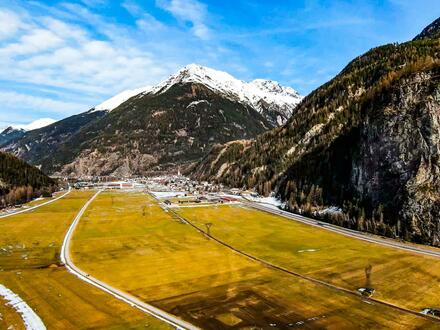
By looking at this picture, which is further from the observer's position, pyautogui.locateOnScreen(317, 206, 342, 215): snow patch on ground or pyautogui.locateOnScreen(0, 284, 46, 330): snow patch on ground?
pyautogui.locateOnScreen(317, 206, 342, 215): snow patch on ground

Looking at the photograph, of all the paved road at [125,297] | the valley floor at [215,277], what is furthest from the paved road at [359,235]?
the paved road at [125,297]

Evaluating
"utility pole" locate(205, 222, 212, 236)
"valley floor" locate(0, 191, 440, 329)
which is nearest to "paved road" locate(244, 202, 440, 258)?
"valley floor" locate(0, 191, 440, 329)

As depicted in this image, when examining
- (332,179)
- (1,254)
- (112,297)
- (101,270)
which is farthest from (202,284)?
(332,179)

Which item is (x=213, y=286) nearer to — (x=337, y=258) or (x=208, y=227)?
(x=337, y=258)

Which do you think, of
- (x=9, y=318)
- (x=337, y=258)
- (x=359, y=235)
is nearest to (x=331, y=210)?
(x=359, y=235)

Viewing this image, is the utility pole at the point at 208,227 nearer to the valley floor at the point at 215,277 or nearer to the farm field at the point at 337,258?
the valley floor at the point at 215,277

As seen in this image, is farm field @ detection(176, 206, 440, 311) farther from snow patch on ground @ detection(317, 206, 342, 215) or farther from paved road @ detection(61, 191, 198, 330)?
paved road @ detection(61, 191, 198, 330)
